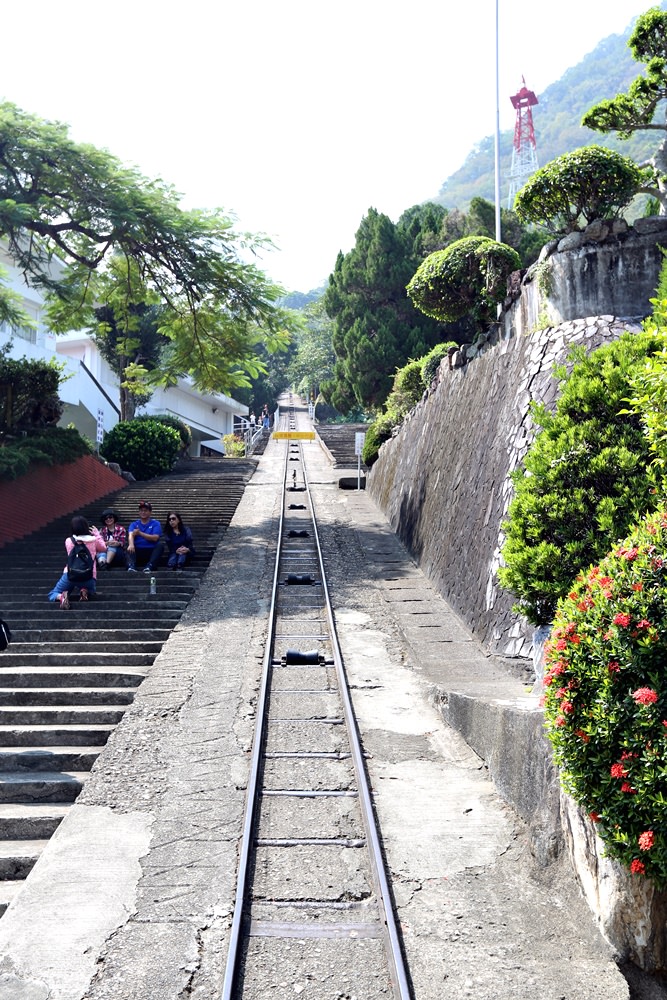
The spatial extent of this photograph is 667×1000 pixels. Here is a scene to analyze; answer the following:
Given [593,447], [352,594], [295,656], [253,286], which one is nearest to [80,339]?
[253,286]

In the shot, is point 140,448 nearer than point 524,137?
Yes

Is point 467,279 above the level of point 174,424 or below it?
above

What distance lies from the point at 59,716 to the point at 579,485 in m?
5.17

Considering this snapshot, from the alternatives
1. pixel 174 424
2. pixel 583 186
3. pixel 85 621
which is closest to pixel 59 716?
pixel 85 621

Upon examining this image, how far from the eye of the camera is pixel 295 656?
10.1m

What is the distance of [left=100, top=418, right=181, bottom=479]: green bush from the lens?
25.7 m

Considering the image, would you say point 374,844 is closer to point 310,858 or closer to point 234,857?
point 310,858

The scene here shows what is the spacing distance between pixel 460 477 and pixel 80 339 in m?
26.2

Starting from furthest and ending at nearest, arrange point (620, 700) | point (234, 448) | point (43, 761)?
1. point (234, 448)
2. point (43, 761)
3. point (620, 700)

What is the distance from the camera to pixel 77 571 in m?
12.0

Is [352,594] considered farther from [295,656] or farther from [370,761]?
[370,761]

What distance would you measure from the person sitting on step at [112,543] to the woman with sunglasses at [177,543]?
718 millimetres

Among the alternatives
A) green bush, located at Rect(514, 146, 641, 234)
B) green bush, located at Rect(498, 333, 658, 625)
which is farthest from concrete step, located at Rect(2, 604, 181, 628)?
green bush, located at Rect(514, 146, 641, 234)

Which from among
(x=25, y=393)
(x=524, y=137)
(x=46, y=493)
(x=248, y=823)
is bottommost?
Answer: (x=248, y=823)
